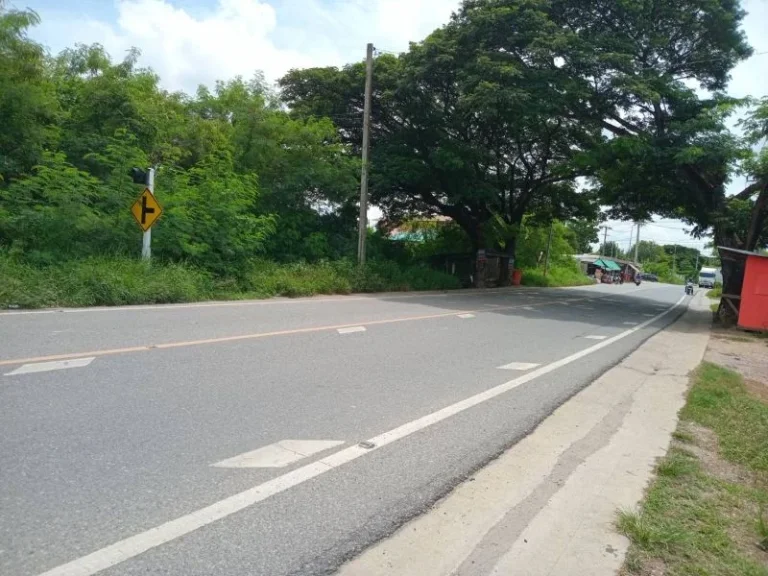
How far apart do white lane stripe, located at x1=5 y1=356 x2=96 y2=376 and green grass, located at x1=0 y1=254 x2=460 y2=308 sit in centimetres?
452

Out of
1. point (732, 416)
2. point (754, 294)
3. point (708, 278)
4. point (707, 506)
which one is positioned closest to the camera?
point (707, 506)

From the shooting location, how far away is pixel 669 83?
63.3 feet

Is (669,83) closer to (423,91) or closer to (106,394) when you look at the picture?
(423,91)

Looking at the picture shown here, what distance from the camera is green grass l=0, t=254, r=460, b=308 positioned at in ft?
34.1

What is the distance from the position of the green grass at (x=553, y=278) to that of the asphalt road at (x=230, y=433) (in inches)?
1270

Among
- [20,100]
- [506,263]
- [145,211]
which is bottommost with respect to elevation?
[506,263]

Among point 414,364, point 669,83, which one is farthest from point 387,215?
point 414,364

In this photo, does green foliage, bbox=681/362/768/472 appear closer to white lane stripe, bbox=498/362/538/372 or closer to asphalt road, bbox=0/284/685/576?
asphalt road, bbox=0/284/685/576

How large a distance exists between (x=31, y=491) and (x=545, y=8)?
21880 millimetres

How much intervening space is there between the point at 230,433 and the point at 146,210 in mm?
10327

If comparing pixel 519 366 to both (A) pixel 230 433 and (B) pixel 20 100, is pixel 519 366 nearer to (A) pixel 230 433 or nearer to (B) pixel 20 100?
(A) pixel 230 433

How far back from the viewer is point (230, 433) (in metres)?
4.50

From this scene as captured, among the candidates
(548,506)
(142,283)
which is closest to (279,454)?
(548,506)

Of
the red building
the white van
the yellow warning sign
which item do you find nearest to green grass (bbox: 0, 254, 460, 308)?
the yellow warning sign
